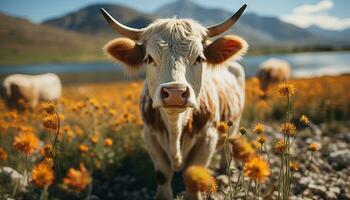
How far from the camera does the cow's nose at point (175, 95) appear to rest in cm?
346

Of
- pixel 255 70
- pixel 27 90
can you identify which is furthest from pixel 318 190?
pixel 255 70

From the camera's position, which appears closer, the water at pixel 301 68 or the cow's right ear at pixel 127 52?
the cow's right ear at pixel 127 52

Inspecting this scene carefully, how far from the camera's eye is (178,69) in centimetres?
386

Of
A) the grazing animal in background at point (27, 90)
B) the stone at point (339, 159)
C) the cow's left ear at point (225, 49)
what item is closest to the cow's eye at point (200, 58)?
the cow's left ear at point (225, 49)

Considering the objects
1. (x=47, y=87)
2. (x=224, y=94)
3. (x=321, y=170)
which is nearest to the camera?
(x=224, y=94)

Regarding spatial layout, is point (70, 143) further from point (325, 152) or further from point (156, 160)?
point (325, 152)

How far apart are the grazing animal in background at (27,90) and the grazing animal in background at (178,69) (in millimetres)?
8487

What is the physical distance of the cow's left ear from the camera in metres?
4.60

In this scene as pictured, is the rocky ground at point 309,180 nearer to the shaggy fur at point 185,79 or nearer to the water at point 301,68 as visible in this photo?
the shaggy fur at point 185,79

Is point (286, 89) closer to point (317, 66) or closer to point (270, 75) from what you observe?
point (270, 75)

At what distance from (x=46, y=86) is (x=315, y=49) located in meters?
170

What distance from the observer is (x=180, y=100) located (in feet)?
11.4

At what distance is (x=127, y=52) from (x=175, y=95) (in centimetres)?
150

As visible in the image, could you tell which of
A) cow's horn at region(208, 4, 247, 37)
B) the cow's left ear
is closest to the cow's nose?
the cow's left ear
